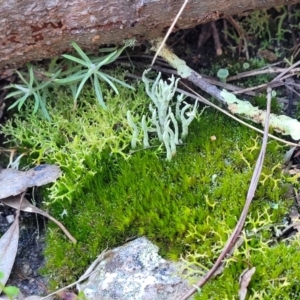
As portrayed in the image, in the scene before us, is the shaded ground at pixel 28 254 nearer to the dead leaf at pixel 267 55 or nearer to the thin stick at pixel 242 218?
the thin stick at pixel 242 218

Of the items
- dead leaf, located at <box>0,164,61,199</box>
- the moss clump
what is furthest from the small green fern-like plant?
dead leaf, located at <box>0,164,61,199</box>

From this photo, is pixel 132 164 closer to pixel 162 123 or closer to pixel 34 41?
pixel 162 123

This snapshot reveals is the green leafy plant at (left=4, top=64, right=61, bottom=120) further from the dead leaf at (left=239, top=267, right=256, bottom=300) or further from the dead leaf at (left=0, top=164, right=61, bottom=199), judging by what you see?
the dead leaf at (left=239, top=267, right=256, bottom=300)

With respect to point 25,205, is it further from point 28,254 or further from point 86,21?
point 86,21

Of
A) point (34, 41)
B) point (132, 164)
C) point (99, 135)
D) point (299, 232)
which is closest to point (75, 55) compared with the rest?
point (34, 41)

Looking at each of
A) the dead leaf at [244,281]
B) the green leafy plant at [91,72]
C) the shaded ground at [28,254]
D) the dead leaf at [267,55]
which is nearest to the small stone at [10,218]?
the shaded ground at [28,254]
